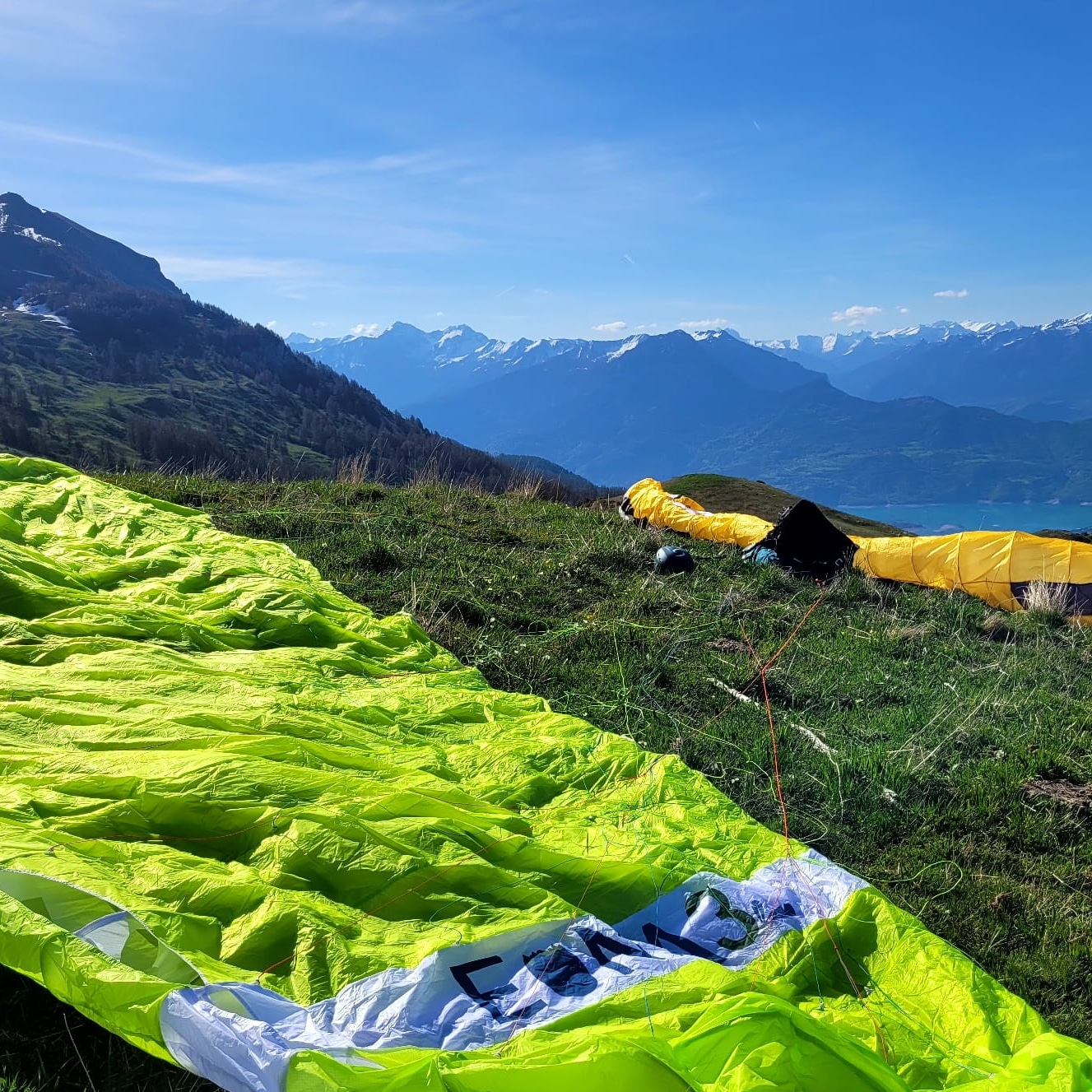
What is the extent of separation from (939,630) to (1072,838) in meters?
3.75

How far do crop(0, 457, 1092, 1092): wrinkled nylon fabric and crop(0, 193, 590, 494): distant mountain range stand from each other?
2230 inches

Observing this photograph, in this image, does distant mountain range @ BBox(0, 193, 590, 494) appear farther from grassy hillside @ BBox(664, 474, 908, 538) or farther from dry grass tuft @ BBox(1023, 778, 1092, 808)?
dry grass tuft @ BBox(1023, 778, 1092, 808)

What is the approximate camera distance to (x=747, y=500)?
19797 mm

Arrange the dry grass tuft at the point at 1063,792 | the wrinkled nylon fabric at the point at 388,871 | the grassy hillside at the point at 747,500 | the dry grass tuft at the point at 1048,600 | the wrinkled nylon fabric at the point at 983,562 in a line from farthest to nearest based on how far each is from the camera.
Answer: the grassy hillside at the point at 747,500, the wrinkled nylon fabric at the point at 983,562, the dry grass tuft at the point at 1048,600, the dry grass tuft at the point at 1063,792, the wrinkled nylon fabric at the point at 388,871

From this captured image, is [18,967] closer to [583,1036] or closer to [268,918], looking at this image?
[268,918]

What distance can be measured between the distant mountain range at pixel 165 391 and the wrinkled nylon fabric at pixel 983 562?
51.5 m

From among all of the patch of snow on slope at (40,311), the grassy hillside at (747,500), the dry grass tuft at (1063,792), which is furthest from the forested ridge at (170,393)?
the dry grass tuft at (1063,792)

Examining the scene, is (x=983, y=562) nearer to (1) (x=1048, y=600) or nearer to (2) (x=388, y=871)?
(1) (x=1048, y=600)

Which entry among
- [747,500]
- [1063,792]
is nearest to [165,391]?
[747,500]

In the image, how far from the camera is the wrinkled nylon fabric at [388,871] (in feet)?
7.14

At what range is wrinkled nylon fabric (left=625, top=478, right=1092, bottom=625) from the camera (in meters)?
9.49

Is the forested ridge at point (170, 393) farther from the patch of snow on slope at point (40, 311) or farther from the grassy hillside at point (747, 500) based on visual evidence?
the grassy hillside at point (747, 500)

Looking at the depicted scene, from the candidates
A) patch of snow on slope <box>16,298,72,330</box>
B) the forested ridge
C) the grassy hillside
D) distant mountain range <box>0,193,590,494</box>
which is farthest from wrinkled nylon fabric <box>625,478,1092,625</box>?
patch of snow on slope <box>16,298,72,330</box>

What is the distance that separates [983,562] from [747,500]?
1007 centimetres
